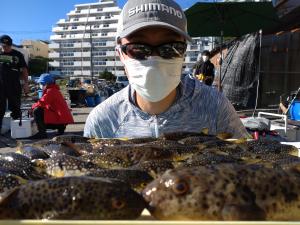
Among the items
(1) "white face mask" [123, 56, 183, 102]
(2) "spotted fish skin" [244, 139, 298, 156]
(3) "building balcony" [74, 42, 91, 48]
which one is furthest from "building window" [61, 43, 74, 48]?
(2) "spotted fish skin" [244, 139, 298, 156]

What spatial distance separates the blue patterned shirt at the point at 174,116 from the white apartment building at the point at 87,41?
106m

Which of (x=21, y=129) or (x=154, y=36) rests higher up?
(x=154, y=36)

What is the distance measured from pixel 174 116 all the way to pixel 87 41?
4762 inches

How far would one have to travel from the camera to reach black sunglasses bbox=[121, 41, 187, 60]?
2627 millimetres

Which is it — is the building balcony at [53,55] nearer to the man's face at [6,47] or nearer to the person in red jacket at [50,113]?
the man's face at [6,47]

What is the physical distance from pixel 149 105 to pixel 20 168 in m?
1.42

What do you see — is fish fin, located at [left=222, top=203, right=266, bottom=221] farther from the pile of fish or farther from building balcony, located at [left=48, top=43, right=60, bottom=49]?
building balcony, located at [left=48, top=43, right=60, bottom=49]

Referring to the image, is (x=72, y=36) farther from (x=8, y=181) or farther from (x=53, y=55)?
(x=8, y=181)

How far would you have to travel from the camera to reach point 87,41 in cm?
12056

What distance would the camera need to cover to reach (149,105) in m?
3.01

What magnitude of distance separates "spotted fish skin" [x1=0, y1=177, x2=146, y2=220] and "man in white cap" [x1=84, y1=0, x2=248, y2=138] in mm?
1474

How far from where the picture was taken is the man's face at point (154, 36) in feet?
8.52

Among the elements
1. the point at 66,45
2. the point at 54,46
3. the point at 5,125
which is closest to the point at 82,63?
the point at 66,45

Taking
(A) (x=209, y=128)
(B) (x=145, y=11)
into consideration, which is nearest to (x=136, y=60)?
(B) (x=145, y=11)
